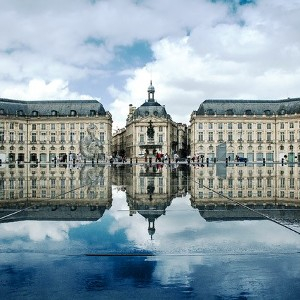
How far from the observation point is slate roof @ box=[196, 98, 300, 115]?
364 feet

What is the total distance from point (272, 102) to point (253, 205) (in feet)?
345

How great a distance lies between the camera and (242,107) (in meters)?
112

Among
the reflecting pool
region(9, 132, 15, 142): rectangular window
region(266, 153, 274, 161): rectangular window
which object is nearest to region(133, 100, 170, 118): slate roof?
region(266, 153, 274, 161): rectangular window

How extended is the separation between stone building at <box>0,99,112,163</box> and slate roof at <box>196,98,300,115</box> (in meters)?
25.4

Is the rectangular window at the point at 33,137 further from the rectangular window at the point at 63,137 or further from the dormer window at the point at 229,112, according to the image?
the dormer window at the point at 229,112

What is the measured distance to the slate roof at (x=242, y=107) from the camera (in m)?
111

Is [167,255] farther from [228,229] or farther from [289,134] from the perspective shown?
[289,134]

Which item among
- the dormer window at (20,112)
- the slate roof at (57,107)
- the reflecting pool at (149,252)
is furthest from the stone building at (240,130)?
the reflecting pool at (149,252)

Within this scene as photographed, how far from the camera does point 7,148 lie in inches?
4222

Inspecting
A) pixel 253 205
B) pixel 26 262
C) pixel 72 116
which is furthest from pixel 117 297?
pixel 72 116

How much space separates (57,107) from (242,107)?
46.4 m

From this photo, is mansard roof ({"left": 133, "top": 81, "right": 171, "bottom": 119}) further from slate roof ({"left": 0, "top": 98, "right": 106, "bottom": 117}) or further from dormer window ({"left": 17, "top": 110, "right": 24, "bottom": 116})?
dormer window ({"left": 17, "top": 110, "right": 24, "bottom": 116})

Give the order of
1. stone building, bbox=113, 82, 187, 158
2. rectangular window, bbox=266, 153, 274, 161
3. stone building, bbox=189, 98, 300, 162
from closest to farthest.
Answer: rectangular window, bbox=266, 153, 274, 161, stone building, bbox=189, 98, 300, 162, stone building, bbox=113, 82, 187, 158

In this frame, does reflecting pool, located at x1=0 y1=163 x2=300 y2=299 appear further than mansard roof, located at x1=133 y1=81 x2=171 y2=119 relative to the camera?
No
